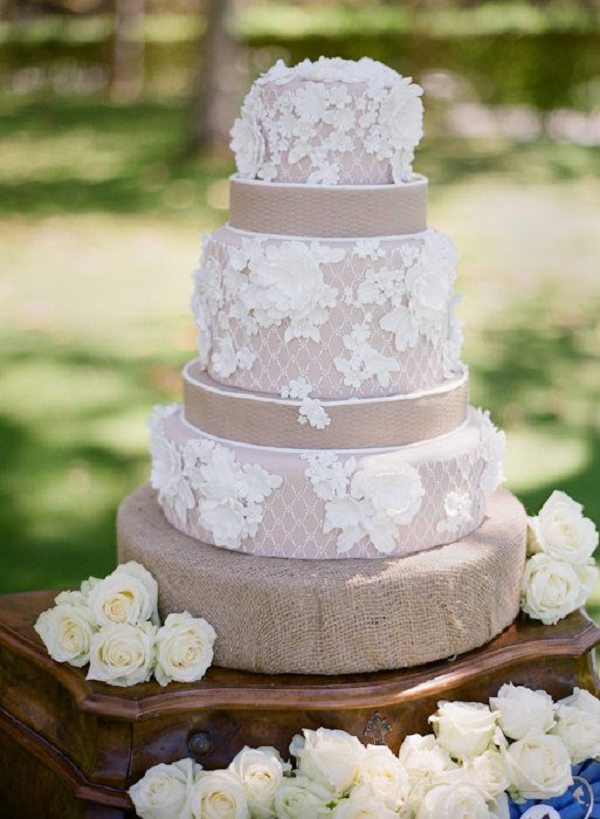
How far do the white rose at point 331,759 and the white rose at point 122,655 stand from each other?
1.46ft

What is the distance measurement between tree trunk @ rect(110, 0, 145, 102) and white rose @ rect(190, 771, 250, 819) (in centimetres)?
2051

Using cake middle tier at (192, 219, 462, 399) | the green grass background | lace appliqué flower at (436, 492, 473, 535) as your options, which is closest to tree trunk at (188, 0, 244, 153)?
the green grass background

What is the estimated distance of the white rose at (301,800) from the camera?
310 centimetres

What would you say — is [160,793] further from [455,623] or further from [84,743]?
[455,623]

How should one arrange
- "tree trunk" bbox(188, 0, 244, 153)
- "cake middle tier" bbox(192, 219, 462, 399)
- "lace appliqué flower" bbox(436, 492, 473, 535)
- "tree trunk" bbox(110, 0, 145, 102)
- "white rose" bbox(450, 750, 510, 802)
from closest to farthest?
"white rose" bbox(450, 750, 510, 802)
"cake middle tier" bbox(192, 219, 462, 399)
"lace appliqué flower" bbox(436, 492, 473, 535)
"tree trunk" bbox(188, 0, 244, 153)
"tree trunk" bbox(110, 0, 145, 102)

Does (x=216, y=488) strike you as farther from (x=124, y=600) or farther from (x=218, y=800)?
(x=218, y=800)

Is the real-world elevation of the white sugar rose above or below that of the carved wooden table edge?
above

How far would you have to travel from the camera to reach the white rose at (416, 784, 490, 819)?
3094 millimetres

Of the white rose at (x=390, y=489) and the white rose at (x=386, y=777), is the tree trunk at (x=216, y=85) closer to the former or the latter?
→ the white rose at (x=390, y=489)

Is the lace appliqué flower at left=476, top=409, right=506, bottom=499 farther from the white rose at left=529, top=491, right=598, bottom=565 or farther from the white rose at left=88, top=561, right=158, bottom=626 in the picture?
the white rose at left=88, top=561, right=158, bottom=626

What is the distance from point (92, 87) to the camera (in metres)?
24.3

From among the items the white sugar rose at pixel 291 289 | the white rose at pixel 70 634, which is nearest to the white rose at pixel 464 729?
the white rose at pixel 70 634

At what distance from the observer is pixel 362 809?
3059mm

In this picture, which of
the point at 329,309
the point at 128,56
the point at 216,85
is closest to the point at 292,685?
the point at 329,309
